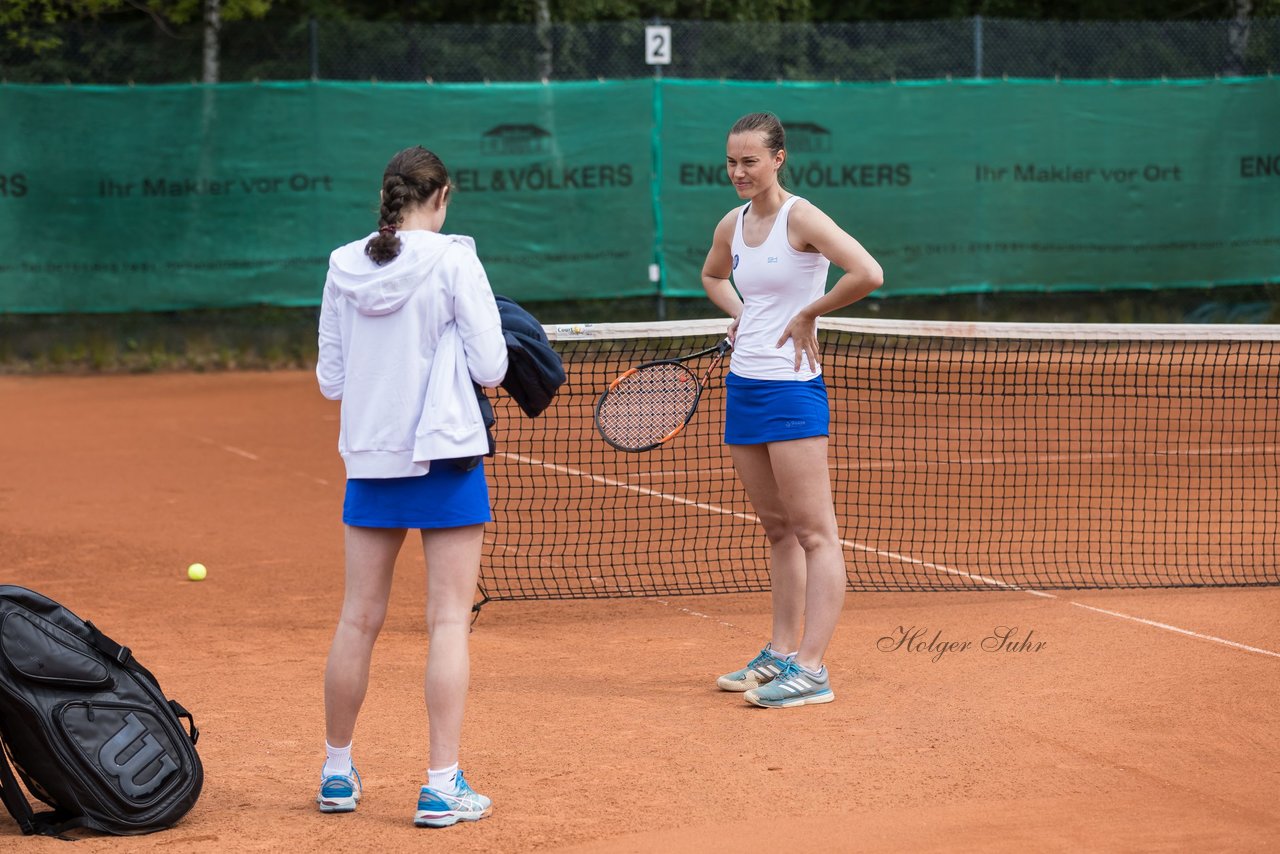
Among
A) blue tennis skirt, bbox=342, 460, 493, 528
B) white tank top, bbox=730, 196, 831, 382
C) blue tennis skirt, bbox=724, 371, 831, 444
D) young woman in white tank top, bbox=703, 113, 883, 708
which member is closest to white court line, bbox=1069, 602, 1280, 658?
young woman in white tank top, bbox=703, 113, 883, 708

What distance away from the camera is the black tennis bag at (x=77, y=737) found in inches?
149

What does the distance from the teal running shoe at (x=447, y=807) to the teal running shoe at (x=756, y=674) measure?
52.9 inches

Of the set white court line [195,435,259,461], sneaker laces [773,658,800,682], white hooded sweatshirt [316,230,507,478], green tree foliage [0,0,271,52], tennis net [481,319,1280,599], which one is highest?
green tree foliage [0,0,271,52]

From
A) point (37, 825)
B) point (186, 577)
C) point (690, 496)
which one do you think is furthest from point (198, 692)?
point (690, 496)

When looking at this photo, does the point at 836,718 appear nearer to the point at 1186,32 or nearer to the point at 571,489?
the point at 571,489

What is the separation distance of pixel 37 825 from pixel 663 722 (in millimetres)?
1789

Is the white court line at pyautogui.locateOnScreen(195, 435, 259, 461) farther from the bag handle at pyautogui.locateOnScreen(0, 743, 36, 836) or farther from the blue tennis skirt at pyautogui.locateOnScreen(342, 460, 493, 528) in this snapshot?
the blue tennis skirt at pyautogui.locateOnScreen(342, 460, 493, 528)

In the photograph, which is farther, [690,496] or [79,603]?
[690,496]

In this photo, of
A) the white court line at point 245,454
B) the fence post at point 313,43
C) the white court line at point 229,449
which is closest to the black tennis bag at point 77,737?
the white court line at point 245,454

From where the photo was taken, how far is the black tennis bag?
3775mm

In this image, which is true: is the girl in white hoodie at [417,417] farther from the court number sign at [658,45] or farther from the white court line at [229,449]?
the court number sign at [658,45]

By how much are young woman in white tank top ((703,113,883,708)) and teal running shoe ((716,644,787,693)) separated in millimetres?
15

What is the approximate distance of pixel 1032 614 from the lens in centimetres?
601

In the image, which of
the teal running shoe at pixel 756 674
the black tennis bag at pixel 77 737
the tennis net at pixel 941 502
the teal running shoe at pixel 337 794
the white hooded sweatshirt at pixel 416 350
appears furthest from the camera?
the tennis net at pixel 941 502
